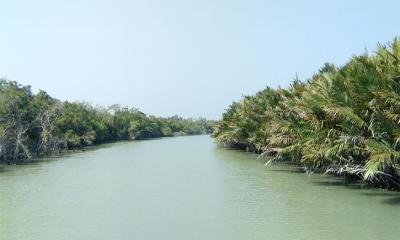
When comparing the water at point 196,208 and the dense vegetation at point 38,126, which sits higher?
the dense vegetation at point 38,126

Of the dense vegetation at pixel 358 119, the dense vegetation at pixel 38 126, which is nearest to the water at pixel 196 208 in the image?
the dense vegetation at pixel 358 119

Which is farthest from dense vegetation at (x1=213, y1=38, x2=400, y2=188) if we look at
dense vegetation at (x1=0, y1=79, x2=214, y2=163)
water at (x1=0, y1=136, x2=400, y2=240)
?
dense vegetation at (x1=0, y1=79, x2=214, y2=163)

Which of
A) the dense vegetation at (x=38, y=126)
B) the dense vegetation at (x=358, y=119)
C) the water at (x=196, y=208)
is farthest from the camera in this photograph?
the dense vegetation at (x=38, y=126)

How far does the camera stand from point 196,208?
54.7 ft

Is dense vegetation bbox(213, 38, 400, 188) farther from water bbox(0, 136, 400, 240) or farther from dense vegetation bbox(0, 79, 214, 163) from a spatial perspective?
dense vegetation bbox(0, 79, 214, 163)

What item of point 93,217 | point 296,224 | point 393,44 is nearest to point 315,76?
point 393,44

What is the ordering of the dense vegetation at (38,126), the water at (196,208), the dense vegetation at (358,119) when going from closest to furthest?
the water at (196,208) → the dense vegetation at (358,119) → the dense vegetation at (38,126)

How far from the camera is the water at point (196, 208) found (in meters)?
13.0

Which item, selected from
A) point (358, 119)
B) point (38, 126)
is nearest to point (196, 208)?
point (358, 119)

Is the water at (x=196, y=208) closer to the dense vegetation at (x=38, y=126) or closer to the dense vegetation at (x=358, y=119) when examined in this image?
the dense vegetation at (x=358, y=119)

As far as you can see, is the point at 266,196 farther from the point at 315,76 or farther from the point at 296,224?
the point at 315,76

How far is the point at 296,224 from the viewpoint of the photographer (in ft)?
44.9

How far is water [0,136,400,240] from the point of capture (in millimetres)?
13016

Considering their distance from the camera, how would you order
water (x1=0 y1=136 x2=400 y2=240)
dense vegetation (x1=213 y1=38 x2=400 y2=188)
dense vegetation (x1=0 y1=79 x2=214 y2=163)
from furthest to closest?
dense vegetation (x1=0 y1=79 x2=214 y2=163) < dense vegetation (x1=213 y1=38 x2=400 y2=188) < water (x1=0 y1=136 x2=400 y2=240)
